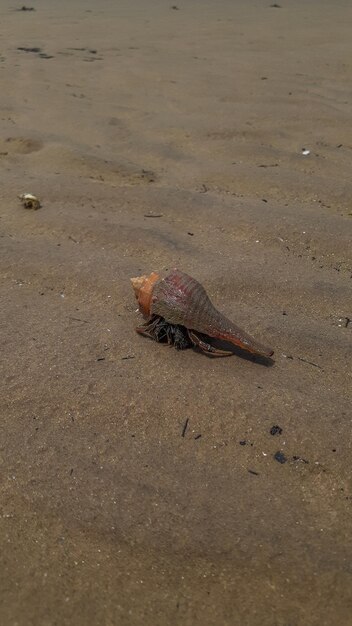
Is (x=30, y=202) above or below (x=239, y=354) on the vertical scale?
above

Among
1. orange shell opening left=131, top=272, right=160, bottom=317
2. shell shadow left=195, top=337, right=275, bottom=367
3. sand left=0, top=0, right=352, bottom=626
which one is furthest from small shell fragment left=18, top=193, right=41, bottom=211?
shell shadow left=195, top=337, right=275, bottom=367

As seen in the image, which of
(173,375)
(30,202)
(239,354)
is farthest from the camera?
(30,202)

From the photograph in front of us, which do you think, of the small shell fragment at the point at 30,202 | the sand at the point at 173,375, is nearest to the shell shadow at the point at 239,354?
the sand at the point at 173,375

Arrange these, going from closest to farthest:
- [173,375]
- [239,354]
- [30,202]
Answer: [173,375]
[239,354]
[30,202]

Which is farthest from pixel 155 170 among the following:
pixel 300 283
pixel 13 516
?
pixel 13 516

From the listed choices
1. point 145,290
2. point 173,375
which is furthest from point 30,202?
point 173,375

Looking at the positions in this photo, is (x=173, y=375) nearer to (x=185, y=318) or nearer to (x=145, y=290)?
(x=185, y=318)

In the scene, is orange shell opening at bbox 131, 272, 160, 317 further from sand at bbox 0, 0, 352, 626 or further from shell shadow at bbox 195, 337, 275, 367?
shell shadow at bbox 195, 337, 275, 367

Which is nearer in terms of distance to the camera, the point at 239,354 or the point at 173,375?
the point at 173,375
